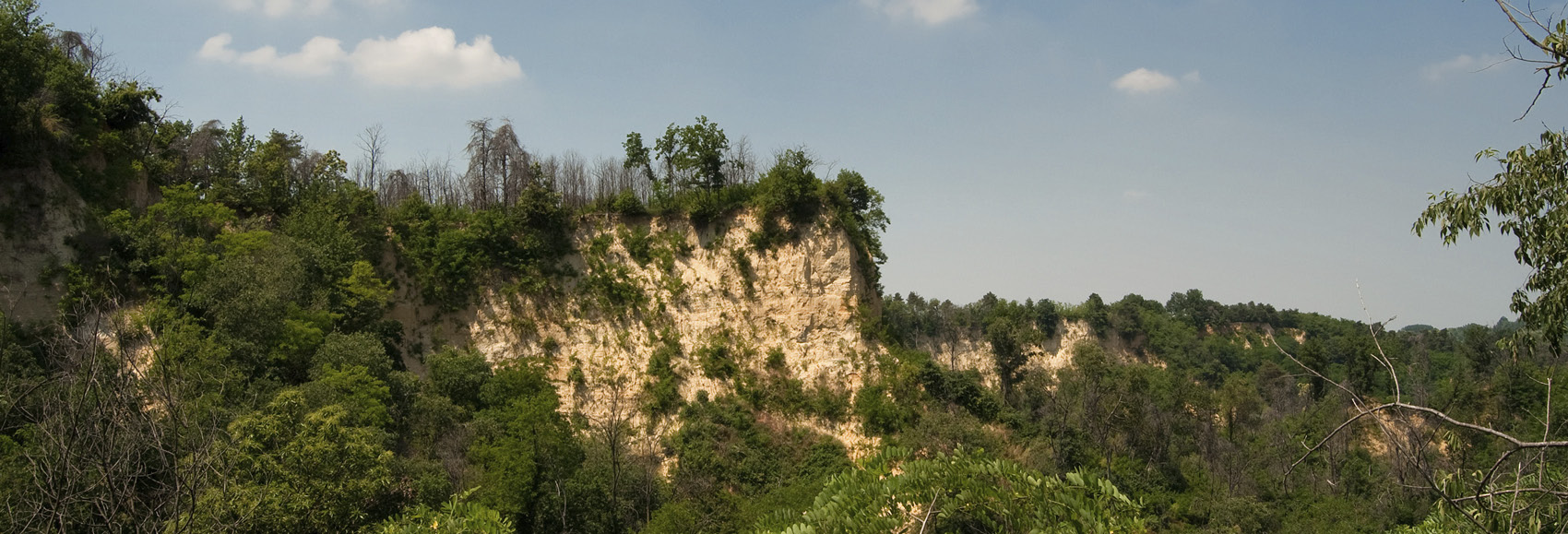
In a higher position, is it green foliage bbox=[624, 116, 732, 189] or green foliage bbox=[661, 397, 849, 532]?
green foliage bbox=[624, 116, 732, 189]

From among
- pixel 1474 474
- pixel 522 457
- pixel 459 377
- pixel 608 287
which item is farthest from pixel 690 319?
pixel 1474 474

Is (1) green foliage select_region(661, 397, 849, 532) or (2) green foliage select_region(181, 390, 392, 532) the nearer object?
(2) green foliage select_region(181, 390, 392, 532)

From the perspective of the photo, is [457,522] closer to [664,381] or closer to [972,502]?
[972,502]

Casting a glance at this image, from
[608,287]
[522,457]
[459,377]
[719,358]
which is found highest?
[608,287]

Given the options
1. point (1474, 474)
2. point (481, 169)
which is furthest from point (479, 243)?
point (1474, 474)

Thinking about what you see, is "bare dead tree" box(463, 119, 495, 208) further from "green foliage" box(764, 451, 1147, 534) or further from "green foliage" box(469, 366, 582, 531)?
"green foliage" box(764, 451, 1147, 534)

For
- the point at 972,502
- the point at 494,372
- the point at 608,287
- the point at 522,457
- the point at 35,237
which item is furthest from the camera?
the point at 608,287

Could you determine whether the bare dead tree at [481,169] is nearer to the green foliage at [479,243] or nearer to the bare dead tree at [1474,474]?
the green foliage at [479,243]

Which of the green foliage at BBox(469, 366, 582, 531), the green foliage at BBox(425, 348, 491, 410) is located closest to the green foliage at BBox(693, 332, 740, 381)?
the green foliage at BBox(469, 366, 582, 531)

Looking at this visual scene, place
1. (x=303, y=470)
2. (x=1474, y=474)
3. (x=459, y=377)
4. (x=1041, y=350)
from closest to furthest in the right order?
(x=1474, y=474) → (x=303, y=470) → (x=459, y=377) → (x=1041, y=350)

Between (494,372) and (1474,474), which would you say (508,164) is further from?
(1474,474)

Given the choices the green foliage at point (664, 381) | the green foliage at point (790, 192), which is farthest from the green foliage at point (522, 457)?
the green foliage at point (790, 192)

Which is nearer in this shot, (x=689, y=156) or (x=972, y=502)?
(x=972, y=502)

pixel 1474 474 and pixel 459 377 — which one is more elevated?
pixel 459 377
